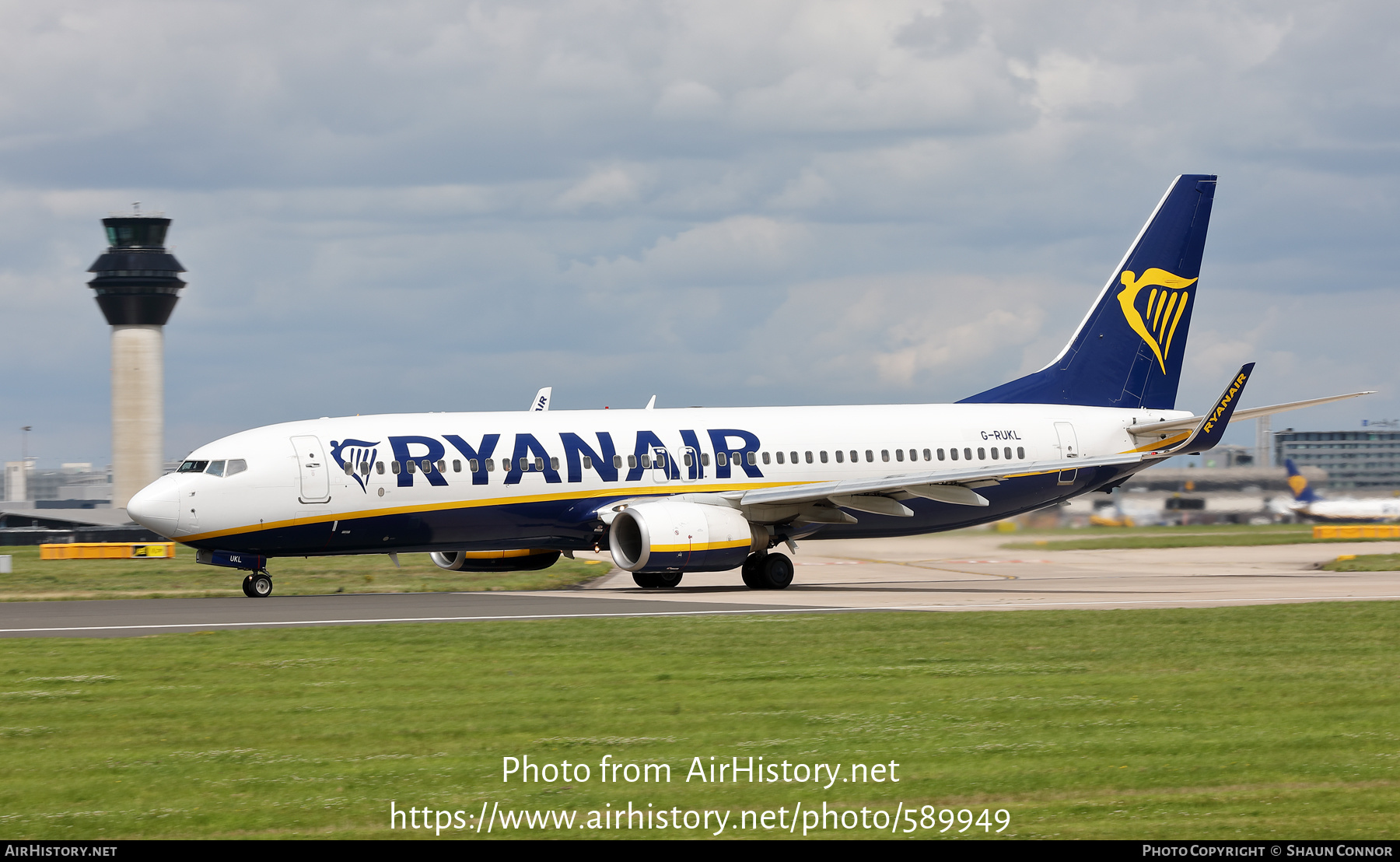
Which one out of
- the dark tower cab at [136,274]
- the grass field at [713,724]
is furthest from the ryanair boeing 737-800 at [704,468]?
the dark tower cab at [136,274]

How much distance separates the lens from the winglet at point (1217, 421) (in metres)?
36.2

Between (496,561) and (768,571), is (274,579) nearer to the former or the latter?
(496,561)

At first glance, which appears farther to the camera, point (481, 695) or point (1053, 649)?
point (1053, 649)

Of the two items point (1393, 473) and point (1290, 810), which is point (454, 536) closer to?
point (1290, 810)

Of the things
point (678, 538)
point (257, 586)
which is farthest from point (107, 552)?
point (678, 538)

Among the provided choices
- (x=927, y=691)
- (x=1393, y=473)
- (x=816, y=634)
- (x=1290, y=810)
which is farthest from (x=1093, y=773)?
(x=1393, y=473)

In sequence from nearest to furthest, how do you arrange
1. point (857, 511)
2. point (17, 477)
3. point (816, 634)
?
1. point (816, 634)
2. point (857, 511)
3. point (17, 477)

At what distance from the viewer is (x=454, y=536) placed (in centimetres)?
3328

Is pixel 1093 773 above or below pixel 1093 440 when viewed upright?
below

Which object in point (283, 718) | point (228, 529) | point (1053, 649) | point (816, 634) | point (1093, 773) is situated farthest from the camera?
point (228, 529)

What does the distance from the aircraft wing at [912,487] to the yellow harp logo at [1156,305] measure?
22.9 ft

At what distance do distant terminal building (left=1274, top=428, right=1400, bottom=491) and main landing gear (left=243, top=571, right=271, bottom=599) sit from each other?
43613 mm

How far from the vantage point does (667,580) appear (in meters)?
35.9

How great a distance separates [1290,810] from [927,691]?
19.2 feet
